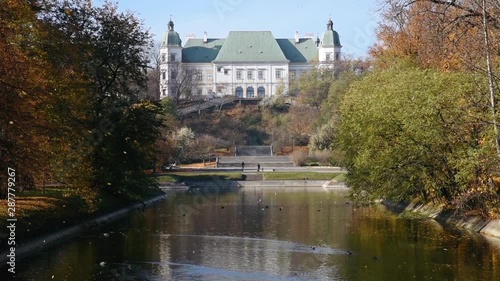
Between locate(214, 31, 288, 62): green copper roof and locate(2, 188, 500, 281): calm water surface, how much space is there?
8221 cm

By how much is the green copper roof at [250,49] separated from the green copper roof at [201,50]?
2.23 metres

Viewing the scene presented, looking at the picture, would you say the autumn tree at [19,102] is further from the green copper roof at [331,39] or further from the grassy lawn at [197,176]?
the green copper roof at [331,39]

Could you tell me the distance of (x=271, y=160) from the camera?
2886 inches

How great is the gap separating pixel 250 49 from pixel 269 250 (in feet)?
313

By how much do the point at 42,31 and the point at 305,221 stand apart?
1383 centimetres

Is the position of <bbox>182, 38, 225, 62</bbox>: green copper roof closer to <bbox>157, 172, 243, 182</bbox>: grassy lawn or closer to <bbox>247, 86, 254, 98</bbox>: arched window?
<bbox>247, 86, 254, 98</bbox>: arched window

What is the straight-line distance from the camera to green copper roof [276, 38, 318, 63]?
383 feet

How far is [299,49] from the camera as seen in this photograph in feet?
389

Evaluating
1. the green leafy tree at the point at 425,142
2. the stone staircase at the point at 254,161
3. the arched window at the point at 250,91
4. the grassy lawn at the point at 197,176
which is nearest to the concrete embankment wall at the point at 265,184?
the grassy lawn at the point at 197,176

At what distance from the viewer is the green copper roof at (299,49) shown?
117m

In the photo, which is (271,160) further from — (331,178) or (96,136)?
(96,136)

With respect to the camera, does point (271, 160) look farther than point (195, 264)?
Yes

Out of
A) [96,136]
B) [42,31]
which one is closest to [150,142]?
[96,136]

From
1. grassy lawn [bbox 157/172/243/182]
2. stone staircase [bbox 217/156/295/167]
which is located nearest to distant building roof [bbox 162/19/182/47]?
stone staircase [bbox 217/156/295/167]
